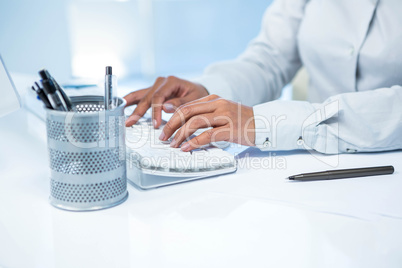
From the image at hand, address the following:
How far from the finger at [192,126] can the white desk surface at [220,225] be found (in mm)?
93

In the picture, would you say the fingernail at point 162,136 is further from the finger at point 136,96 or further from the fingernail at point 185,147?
the finger at point 136,96

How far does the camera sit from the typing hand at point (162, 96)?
2.71ft

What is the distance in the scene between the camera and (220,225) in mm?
513

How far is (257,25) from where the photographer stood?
5379 millimetres

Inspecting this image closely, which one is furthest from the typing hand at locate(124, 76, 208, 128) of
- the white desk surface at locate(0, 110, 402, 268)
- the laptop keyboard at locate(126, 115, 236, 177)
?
the white desk surface at locate(0, 110, 402, 268)

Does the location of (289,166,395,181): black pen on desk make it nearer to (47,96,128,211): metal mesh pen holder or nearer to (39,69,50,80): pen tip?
(47,96,128,211): metal mesh pen holder

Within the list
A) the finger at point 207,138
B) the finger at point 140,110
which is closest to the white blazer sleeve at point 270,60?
the finger at point 140,110

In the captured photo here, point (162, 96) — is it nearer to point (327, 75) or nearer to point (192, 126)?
point (192, 126)

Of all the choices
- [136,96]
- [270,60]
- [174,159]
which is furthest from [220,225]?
[270,60]

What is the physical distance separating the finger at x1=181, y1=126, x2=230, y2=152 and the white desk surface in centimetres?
7

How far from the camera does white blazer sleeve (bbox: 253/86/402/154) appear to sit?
75 centimetres

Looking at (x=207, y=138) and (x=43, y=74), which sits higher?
(x=43, y=74)

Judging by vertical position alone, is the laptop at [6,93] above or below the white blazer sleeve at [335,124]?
above

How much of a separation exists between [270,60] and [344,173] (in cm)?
73
